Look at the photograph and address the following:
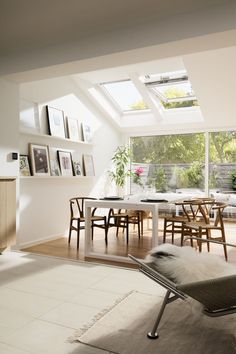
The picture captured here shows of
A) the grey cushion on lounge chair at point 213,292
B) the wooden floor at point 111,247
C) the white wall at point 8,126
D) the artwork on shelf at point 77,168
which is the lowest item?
the wooden floor at point 111,247

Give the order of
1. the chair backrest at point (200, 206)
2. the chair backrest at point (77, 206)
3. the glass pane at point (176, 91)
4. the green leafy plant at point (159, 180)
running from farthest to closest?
the green leafy plant at point (159, 180), the glass pane at point (176, 91), the chair backrest at point (77, 206), the chair backrest at point (200, 206)

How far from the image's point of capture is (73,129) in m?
6.09

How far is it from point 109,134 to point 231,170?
2759mm

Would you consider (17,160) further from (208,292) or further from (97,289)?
(208,292)

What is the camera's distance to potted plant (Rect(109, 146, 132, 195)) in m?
7.54

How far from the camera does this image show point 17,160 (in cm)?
466

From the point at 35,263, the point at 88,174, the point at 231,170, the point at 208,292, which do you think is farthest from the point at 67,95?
the point at 208,292

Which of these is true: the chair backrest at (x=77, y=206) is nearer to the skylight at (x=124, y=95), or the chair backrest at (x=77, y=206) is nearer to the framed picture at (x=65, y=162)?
the framed picture at (x=65, y=162)

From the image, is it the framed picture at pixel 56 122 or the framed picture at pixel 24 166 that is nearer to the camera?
the framed picture at pixel 24 166

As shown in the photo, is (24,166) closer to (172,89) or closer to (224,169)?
(172,89)

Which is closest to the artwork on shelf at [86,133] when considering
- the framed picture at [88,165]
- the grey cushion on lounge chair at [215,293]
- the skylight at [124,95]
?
the framed picture at [88,165]

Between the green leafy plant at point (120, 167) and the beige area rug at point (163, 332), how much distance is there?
4.97 meters

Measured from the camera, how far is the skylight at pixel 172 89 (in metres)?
6.39

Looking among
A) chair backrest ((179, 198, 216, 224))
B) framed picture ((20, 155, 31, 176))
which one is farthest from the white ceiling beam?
framed picture ((20, 155, 31, 176))
